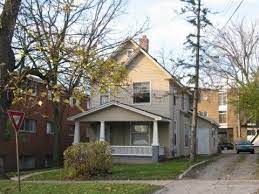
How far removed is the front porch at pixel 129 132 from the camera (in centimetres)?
3567

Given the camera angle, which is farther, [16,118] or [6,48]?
[6,48]

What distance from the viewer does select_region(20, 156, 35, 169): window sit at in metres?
41.2

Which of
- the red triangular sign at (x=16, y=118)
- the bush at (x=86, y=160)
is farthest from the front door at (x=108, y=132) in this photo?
the red triangular sign at (x=16, y=118)

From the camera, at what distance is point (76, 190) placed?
1761cm

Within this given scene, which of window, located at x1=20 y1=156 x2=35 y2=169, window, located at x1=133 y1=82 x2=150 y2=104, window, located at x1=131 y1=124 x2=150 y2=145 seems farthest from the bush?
window, located at x1=20 y1=156 x2=35 y2=169

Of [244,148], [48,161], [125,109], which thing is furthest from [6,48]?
[244,148]

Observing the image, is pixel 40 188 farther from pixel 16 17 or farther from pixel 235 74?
pixel 235 74

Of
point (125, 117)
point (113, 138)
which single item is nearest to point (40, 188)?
point (125, 117)

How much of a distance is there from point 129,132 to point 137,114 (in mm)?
3149

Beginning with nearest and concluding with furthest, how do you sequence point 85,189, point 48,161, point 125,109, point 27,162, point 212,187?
point 85,189, point 212,187, point 125,109, point 27,162, point 48,161

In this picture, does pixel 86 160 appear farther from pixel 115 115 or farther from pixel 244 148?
pixel 244 148

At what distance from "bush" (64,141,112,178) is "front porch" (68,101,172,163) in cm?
889

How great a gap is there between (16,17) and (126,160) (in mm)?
21251

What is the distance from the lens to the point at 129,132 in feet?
127
